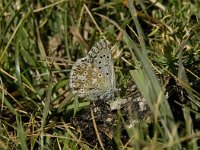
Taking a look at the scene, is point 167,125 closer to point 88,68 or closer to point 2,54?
point 88,68

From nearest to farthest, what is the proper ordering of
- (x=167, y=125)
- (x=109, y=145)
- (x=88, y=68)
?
(x=167, y=125)
(x=109, y=145)
(x=88, y=68)

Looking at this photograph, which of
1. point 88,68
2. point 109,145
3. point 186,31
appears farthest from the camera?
point 186,31

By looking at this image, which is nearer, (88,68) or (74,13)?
(88,68)

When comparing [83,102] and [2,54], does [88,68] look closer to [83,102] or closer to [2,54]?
[83,102]

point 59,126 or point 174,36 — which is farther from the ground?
point 174,36

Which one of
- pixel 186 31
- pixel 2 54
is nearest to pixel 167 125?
pixel 186 31

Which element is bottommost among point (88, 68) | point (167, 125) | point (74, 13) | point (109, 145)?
point (109, 145)

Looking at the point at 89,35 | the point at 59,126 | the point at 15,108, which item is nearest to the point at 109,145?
the point at 59,126
